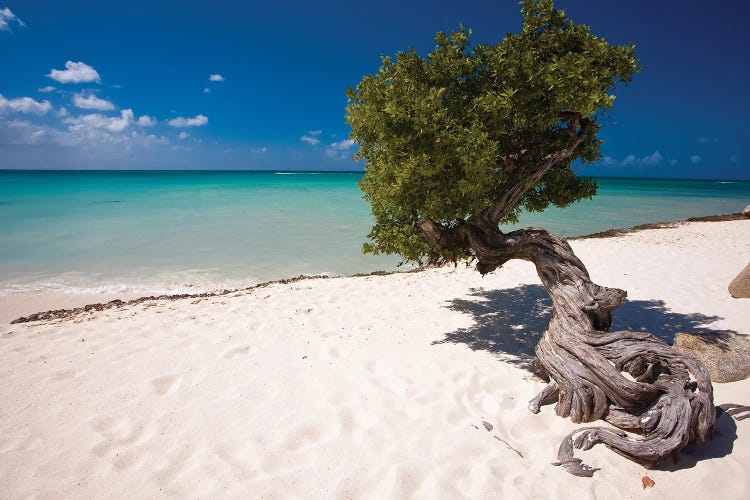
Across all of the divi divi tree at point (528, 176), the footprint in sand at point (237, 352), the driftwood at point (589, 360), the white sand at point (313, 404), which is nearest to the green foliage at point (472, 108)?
the divi divi tree at point (528, 176)

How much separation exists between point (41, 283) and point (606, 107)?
15133 millimetres

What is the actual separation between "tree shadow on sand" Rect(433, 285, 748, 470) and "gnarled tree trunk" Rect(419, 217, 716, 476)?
3.38 ft

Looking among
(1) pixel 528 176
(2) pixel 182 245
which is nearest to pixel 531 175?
(1) pixel 528 176

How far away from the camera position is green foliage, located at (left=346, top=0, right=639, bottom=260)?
197 inches

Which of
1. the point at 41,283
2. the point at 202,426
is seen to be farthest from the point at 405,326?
the point at 41,283

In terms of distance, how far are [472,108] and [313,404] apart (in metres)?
4.48

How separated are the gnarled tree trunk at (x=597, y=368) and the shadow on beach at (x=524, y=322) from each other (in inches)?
41.1

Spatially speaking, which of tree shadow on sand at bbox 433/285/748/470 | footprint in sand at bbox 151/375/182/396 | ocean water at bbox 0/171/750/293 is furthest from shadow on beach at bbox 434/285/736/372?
ocean water at bbox 0/171/750/293

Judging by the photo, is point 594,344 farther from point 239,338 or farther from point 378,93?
point 239,338

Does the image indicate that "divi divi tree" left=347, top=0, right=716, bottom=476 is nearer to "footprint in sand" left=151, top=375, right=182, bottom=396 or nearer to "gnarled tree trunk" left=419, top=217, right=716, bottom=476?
"gnarled tree trunk" left=419, top=217, right=716, bottom=476

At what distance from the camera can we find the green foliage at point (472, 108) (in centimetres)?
501

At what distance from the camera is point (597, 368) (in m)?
4.68

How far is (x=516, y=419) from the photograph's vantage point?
184 inches

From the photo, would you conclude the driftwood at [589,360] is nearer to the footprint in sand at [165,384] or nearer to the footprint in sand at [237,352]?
the footprint in sand at [237,352]
